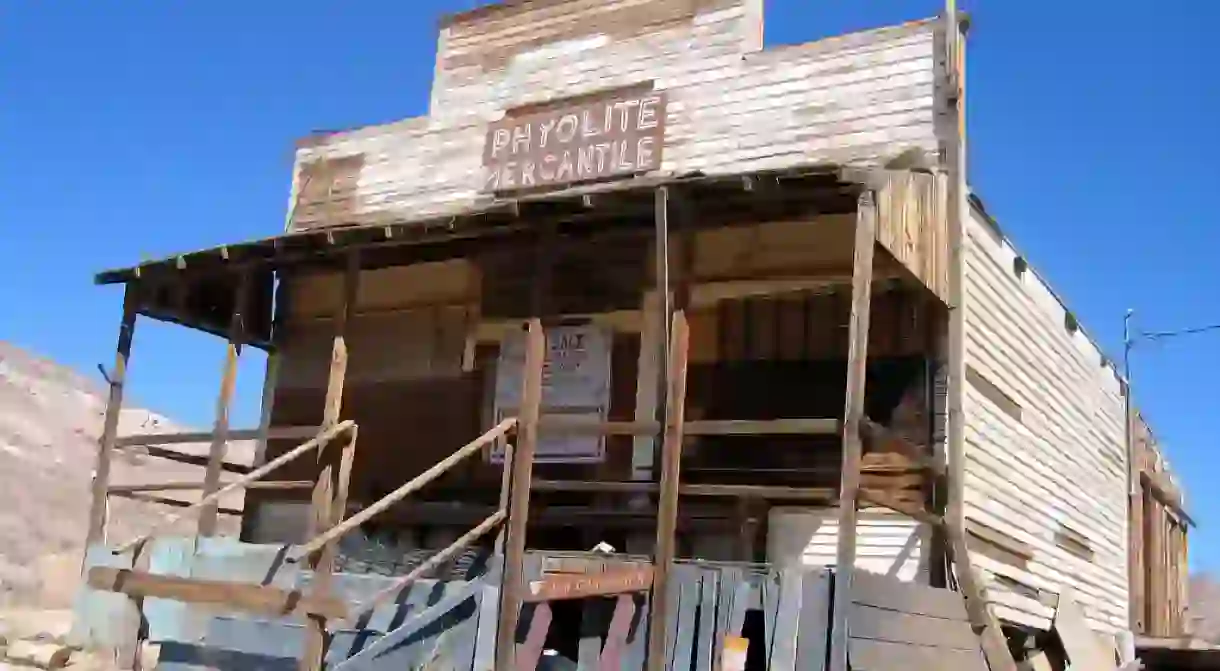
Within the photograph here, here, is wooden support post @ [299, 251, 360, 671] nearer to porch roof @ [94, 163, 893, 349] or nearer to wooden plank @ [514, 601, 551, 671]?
porch roof @ [94, 163, 893, 349]

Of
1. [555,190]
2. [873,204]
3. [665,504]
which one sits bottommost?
[665,504]

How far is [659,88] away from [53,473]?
32.9 meters

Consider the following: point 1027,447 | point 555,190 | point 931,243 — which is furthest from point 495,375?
point 1027,447

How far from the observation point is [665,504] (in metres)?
8.30

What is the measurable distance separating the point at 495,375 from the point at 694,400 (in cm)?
235

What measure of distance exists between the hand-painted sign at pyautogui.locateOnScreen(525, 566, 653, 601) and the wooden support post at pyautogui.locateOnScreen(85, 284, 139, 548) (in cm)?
539

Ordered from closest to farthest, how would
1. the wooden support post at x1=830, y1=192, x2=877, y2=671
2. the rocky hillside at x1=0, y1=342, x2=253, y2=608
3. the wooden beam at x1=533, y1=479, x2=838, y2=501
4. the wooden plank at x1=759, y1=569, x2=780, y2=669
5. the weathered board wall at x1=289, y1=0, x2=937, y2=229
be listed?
the wooden support post at x1=830, y1=192, x2=877, y2=671, the wooden plank at x1=759, y1=569, x2=780, y2=669, the wooden beam at x1=533, y1=479, x2=838, y2=501, the weathered board wall at x1=289, y1=0, x2=937, y2=229, the rocky hillside at x1=0, y1=342, x2=253, y2=608

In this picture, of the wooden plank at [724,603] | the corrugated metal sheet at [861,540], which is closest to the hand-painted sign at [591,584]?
the wooden plank at [724,603]

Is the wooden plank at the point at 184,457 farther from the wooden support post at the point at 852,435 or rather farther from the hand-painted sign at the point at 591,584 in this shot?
the wooden support post at the point at 852,435

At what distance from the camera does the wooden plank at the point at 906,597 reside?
8023 millimetres

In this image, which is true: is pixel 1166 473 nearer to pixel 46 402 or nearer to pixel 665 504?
pixel 665 504

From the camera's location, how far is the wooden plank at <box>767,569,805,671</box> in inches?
313

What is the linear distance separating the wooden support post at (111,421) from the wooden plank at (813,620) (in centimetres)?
696

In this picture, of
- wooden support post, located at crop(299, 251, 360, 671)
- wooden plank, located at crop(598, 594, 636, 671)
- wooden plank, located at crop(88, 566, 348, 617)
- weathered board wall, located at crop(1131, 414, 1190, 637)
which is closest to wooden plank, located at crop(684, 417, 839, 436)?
wooden plank, located at crop(598, 594, 636, 671)
